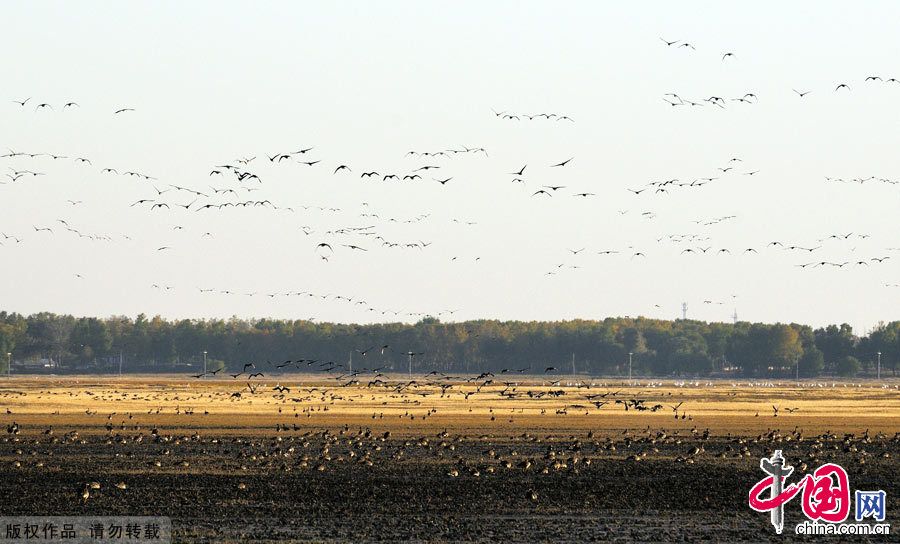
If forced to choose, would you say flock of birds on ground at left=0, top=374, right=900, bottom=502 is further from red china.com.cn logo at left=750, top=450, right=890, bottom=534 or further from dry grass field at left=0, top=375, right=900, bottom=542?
red china.com.cn logo at left=750, top=450, right=890, bottom=534

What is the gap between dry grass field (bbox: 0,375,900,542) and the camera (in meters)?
34.4

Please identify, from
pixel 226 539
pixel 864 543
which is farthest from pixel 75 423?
pixel 864 543

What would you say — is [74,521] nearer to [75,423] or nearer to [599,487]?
[599,487]

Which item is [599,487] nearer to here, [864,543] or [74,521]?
[864,543]

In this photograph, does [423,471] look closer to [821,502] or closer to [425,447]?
[425,447]

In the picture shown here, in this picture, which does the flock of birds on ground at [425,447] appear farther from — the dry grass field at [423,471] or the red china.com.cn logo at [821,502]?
the red china.com.cn logo at [821,502]

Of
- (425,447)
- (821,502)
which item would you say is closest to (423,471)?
(425,447)

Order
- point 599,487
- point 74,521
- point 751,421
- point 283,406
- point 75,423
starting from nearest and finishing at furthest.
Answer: point 74,521
point 599,487
point 75,423
point 751,421
point 283,406

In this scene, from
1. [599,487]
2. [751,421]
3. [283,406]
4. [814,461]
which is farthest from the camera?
[283,406]

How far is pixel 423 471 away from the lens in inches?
1812

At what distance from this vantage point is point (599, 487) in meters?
42.0

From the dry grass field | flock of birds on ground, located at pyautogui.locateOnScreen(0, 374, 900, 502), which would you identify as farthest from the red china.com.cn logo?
flock of birds on ground, located at pyautogui.locateOnScreen(0, 374, 900, 502)

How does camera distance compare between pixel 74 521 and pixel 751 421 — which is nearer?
pixel 74 521

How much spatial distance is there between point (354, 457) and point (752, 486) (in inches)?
548
